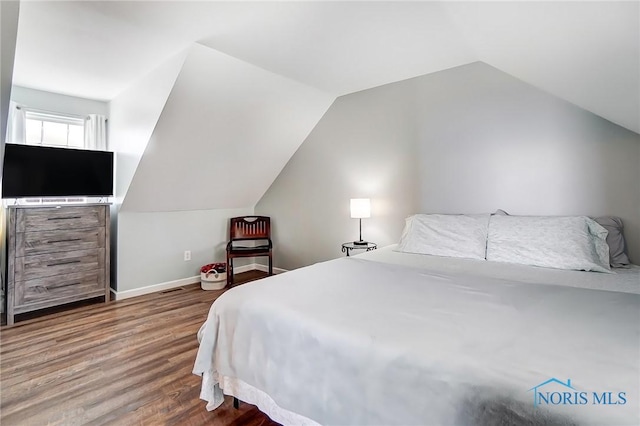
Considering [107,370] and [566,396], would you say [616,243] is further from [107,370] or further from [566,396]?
[107,370]

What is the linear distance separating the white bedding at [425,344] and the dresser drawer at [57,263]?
7.94 ft

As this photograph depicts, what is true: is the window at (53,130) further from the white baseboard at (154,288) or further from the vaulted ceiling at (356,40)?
the white baseboard at (154,288)

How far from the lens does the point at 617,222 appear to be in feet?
7.48

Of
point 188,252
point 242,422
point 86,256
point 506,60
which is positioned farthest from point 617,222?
point 86,256

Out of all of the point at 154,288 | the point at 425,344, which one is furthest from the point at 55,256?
the point at 425,344

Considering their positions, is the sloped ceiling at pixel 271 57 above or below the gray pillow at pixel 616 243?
above

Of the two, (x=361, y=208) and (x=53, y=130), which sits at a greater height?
(x=53, y=130)

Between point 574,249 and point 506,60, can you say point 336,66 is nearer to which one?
point 506,60

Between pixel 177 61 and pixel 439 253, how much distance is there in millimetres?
2658

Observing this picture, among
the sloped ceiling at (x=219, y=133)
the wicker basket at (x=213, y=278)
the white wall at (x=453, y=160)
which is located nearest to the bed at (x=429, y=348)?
the white wall at (x=453, y=160)

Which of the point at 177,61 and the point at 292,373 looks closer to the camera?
the point at 292,373

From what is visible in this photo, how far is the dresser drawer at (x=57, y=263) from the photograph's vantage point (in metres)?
2.96

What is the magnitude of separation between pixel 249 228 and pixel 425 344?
377 cm

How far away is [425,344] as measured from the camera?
1.08 m
